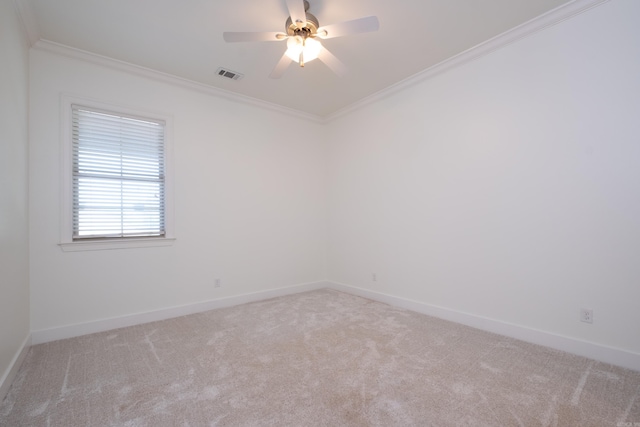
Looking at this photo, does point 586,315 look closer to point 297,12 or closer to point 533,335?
point 533,335

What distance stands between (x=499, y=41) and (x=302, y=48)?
194 centimetres

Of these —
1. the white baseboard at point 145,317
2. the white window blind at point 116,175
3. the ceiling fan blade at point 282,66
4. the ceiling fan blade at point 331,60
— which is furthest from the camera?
the white window blind at point 116,175

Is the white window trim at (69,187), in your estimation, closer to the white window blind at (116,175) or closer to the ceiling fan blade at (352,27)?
the white window blind at (116,175)

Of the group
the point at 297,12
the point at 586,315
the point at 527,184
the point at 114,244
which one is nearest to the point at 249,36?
the point at 297,12

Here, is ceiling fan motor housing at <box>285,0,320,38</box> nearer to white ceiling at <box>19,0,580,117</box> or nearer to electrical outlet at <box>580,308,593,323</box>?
white ceiling at <box>19,0,580,117</box>

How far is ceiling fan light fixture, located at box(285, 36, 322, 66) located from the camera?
2.30m

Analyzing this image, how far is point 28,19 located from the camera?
7.72 feet

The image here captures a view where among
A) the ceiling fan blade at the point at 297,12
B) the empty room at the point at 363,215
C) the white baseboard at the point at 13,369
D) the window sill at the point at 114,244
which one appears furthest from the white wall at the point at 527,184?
the white baseboard at the point at 13,369

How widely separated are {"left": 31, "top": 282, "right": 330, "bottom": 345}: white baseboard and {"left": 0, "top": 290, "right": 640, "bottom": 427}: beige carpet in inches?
4.4

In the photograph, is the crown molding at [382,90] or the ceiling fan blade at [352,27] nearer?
the ceiling fan blade at [352,27]

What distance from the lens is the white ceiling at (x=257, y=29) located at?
2.30 meters

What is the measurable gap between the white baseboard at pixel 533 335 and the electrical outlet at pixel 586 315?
172 mm

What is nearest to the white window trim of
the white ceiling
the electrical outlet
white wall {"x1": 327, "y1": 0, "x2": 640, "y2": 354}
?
the white ceiling

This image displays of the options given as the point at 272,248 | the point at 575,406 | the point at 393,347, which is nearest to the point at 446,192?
the point at 393,347
